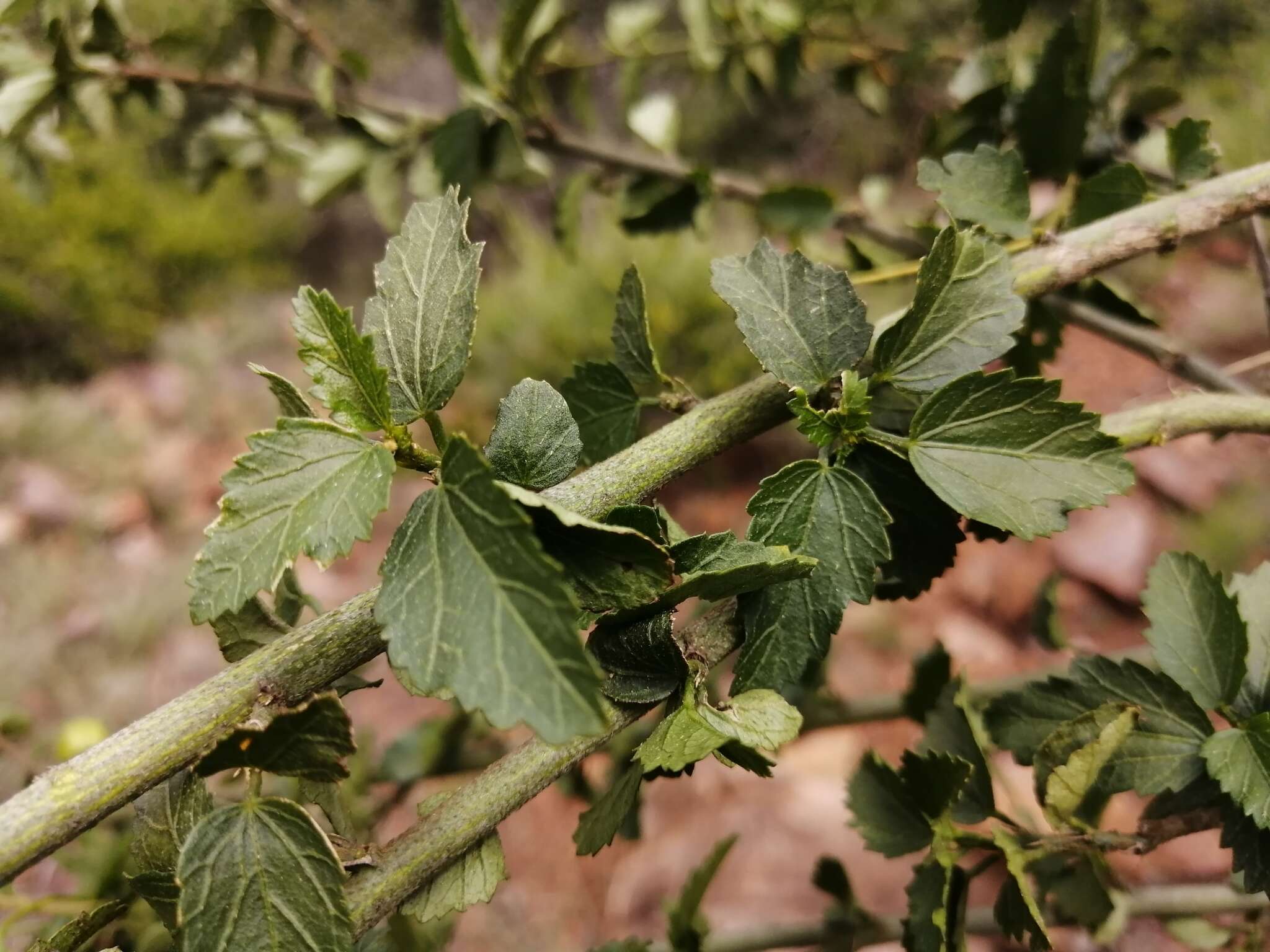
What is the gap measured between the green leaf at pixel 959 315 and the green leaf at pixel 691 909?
1.29 feet

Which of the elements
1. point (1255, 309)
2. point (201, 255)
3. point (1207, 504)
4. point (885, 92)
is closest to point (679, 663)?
point (885, 92)

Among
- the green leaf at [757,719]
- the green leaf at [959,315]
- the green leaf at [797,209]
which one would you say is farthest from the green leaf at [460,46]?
the green leaf at [757,719]

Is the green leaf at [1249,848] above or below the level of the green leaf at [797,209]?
below

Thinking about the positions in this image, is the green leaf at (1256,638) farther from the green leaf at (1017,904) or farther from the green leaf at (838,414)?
the green leaf at (838,414)

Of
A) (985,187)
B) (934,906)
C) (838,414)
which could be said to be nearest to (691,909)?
(934,906)

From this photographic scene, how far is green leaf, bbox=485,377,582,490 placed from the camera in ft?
1.19

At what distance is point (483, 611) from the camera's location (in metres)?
0.29

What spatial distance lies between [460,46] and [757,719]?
2.26ft

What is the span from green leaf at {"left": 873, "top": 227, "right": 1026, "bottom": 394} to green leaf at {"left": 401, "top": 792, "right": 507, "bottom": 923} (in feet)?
1.02

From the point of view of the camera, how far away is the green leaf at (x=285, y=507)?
310mm

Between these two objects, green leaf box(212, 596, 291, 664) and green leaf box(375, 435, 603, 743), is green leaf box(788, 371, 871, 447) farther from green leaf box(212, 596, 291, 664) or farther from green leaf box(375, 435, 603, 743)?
green leaf box(212, 596, 291, 664)

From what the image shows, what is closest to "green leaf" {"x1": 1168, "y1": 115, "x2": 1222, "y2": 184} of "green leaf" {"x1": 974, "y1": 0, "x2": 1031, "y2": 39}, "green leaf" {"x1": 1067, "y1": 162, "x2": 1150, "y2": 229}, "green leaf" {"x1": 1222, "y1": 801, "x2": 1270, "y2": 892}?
"green leaf" {"x1": 1067, "y1": 162, "x2": 1150, "y2": 229}

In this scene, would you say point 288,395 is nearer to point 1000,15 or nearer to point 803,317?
point 803,317

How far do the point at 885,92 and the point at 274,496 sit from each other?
1.03 m
